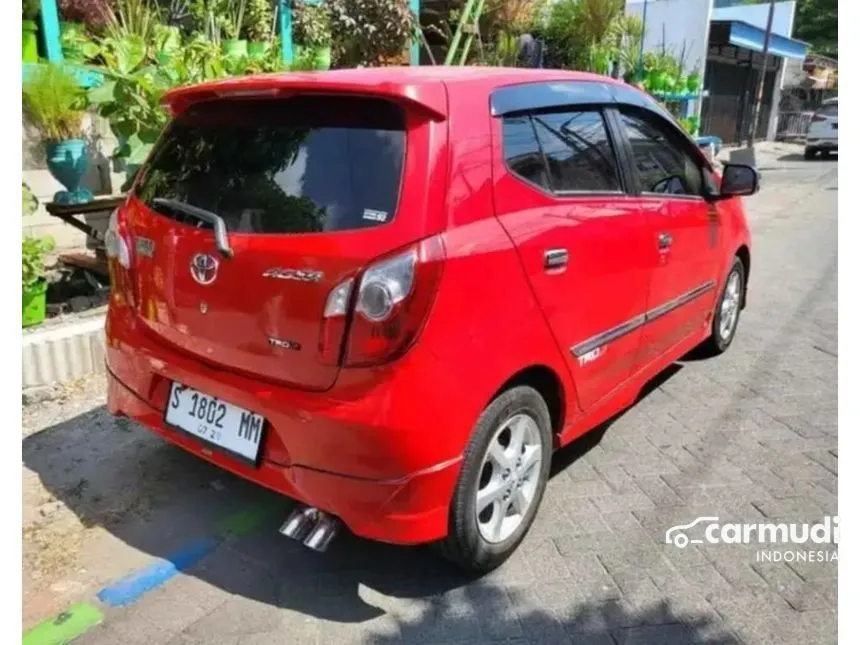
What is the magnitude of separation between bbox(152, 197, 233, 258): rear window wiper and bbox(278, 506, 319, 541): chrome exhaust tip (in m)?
0.92

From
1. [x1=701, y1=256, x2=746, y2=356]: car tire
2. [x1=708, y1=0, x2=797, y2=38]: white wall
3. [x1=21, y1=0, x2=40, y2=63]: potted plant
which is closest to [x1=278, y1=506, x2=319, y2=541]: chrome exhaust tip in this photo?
[x1=701, y1=256, x2=746, y2=356]: car tire

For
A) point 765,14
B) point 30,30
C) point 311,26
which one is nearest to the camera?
point 30,30

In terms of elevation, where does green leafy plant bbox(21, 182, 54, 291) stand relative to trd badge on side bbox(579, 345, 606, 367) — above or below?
above

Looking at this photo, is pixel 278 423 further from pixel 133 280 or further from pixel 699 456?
pixel 699 456

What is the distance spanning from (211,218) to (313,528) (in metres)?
1.11

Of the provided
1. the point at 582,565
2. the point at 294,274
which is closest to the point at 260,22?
the point at 294,274

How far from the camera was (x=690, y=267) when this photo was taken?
3758mm

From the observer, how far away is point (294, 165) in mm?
2244

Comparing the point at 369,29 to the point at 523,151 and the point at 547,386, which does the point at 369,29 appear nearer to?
the point at 523,151

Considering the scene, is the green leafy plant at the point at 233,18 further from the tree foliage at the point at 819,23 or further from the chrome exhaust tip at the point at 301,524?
the tree foliage at the point at 819,23

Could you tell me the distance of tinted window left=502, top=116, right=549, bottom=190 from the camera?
7.99ft

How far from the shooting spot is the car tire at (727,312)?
4.56m

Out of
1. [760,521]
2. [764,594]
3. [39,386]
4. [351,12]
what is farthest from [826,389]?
[351,12]

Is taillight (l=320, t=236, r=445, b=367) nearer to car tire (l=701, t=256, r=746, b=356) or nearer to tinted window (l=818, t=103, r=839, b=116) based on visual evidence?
car tire (l=701, t=256, r=746, b=356)
